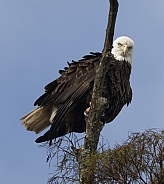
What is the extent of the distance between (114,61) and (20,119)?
1.51 m

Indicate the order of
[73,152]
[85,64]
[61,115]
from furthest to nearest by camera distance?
[85,64], [61,115], [73,152]

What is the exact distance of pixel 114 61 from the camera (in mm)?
9070

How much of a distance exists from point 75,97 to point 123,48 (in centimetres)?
140

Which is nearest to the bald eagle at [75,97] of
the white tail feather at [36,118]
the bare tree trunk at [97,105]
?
the white tail feather at [36,118]

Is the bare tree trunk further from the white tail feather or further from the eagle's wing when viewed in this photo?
the white tail feather

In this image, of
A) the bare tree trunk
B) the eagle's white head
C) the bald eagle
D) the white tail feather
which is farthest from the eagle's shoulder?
the bare tree trunk

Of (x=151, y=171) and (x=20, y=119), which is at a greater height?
(x=20, y=119)

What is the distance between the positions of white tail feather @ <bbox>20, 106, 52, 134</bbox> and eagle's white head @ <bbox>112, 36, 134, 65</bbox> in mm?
1274

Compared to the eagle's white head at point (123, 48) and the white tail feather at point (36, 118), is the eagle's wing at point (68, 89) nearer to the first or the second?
the white tail feather at point (36, 118)

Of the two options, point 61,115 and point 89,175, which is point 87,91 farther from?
point 89,175

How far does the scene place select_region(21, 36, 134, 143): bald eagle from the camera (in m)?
8.59

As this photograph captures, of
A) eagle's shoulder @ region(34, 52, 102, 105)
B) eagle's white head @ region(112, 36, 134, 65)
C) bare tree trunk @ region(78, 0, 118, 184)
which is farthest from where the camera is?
eagle's white head @ region(112, 36, 134, 65)

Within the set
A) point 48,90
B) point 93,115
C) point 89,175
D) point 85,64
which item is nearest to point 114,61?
point 85,64

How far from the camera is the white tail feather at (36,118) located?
9039 mm
